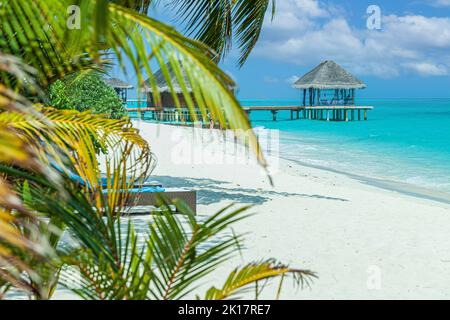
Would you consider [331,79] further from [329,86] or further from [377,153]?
[377,153]

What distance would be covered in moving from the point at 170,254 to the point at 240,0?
3.84 m

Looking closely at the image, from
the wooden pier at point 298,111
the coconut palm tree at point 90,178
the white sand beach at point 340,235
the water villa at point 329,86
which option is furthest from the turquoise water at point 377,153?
the coconut palm tree at point 90,178

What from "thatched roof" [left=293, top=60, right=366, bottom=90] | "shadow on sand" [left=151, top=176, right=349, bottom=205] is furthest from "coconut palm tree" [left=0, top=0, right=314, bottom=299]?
"thatched roof" [left=293, top=60, right=366, bottom=90]

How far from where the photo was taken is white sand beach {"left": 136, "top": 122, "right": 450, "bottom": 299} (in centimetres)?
460

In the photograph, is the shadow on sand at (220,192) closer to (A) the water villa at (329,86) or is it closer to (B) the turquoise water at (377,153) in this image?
(B) the turquoise water at (377,153)

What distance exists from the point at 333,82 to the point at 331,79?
25cm

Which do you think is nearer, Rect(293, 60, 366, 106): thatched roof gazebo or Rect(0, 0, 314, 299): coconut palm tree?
Rect(0, 0, 314, 299): coconut palm tree

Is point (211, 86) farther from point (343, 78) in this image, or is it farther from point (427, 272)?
point (343, 78)

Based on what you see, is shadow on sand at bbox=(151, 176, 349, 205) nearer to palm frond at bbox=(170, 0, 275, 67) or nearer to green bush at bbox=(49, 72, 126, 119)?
green bush at bbox=(49, 72, 126, 119)

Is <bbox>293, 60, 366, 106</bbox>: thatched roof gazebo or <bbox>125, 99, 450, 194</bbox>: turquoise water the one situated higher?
<bbox>293, 60, 366, 106</bbox>: thatched roof gazebo

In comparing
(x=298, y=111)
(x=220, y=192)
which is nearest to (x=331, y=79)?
(x=298, y=111)

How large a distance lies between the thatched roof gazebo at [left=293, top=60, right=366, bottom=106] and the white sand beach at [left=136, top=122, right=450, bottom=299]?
2969 cm

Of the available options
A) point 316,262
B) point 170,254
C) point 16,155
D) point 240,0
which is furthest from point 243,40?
point 16,155

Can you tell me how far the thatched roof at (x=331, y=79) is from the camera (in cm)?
3975
